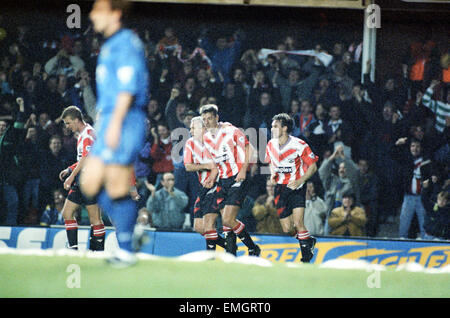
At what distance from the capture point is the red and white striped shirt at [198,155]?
29.5 ft

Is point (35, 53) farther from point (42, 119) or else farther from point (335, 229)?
point (335, 229)

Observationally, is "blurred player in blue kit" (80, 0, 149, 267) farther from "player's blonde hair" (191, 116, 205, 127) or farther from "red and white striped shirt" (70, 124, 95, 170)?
"player's blonde hair" (191, 116, 205, 127)

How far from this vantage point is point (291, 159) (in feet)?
29.5

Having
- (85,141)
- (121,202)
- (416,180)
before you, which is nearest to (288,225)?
(416,180)

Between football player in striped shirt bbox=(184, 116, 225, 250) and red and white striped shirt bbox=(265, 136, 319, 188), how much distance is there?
719 millimetres

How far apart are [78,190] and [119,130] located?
2.75m

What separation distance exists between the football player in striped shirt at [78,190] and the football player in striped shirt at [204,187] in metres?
1.18

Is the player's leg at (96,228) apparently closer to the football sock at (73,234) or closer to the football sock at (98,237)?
the football sock at (98,237)

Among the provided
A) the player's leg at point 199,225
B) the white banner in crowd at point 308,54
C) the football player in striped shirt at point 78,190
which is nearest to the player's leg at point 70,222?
the football player in striped shirt at point 78,190

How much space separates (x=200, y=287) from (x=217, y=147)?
3350 millimetres

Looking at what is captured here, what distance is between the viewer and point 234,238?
29.4 ft

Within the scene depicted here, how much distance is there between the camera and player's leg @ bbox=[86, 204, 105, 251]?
840 cm

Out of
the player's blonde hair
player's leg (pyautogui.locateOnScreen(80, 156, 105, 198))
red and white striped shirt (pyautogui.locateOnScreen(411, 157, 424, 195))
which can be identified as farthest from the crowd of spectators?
player's leg (pyautogui.locateOnScreen(80, 156, 105, 198))
